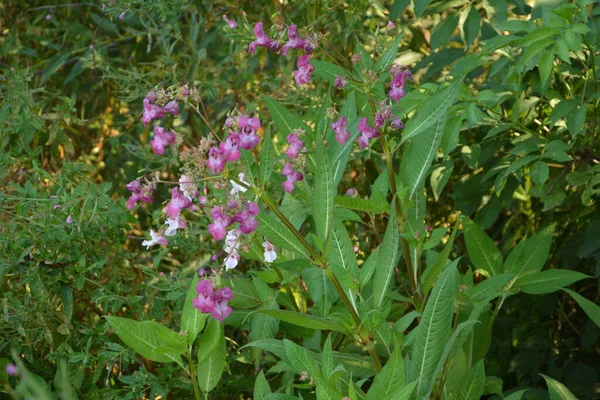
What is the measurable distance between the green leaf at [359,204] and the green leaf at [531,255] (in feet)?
1.21

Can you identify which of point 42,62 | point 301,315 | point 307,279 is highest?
point 301,315

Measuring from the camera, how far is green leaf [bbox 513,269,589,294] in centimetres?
171

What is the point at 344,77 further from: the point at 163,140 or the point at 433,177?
the point at 433,177

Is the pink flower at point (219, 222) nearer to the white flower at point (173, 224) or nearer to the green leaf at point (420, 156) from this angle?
the white flower at point (173, 224)

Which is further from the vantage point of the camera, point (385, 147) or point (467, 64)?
point (467, 64)

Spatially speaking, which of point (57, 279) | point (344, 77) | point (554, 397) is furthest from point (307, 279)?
point (57, 279)

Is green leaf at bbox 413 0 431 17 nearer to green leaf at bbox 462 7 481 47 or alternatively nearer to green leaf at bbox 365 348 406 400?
green leaf at bbox 462 7 481 47

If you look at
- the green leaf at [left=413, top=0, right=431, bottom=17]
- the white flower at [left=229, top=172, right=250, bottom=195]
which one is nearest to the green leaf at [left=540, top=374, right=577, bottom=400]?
the white flower at [left=229, top=172, right=250, bottom=195]

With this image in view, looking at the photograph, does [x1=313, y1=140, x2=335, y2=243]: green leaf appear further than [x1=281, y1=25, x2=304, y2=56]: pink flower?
No

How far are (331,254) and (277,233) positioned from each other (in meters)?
0.16

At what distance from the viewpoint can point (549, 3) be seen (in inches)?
78.7

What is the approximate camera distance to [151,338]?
155 centimetres

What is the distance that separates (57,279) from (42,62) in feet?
4.07

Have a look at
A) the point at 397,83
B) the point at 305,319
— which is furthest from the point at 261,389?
the point at 397,83
